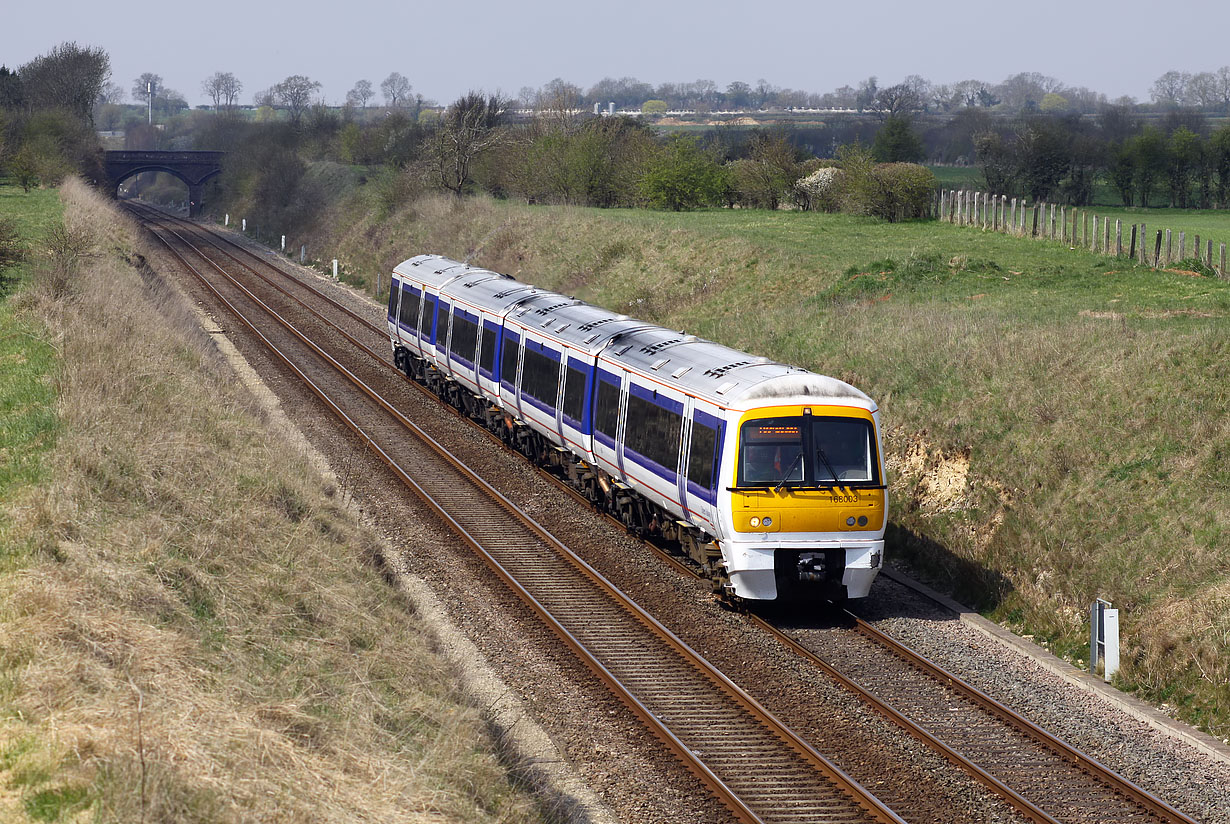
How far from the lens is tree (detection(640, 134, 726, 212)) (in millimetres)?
57344

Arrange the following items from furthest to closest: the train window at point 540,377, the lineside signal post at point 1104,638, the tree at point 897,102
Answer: the tree at point 897,102, the train window at point 540,377, the lineside signal post at point 1104,638

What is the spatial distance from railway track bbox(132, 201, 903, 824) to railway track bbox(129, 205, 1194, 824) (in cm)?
42

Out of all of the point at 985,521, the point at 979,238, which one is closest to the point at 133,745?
the point at 985,521

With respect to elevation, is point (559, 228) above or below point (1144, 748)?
above

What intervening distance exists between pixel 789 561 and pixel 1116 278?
17763mm

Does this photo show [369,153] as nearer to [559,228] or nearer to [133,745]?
[559,228]

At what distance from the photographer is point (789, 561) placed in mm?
15133

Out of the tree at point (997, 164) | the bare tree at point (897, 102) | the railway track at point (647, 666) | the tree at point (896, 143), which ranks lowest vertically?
the railway track at point (647, 666)

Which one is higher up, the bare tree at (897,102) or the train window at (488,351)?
the bare tree at (897,102)

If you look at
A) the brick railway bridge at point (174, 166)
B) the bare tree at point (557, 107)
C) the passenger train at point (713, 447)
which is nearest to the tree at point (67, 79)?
the brick railway bridge at point (174, 166)

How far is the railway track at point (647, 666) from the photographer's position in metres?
10.8

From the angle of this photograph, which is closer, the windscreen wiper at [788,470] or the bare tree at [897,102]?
the windscreen wiper at [788,470]

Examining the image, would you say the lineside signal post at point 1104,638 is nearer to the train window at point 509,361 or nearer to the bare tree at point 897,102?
the train window at point 509,361

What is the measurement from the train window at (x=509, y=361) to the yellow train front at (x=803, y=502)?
977 cm
